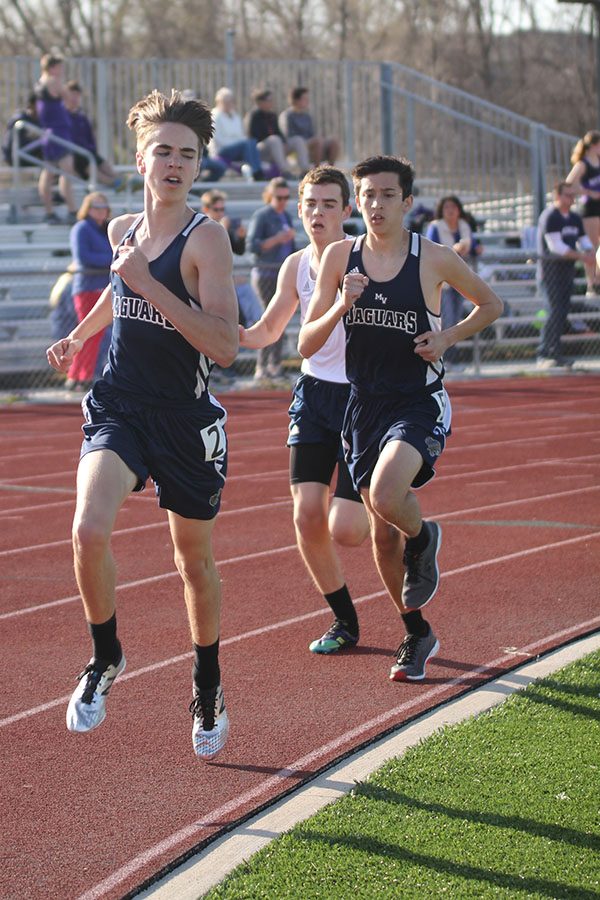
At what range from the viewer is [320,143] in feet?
67.9

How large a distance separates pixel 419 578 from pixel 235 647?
35.9 inches

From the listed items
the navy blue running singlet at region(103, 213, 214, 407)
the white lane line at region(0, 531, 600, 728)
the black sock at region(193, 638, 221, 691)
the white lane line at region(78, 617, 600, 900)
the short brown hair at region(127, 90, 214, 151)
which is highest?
the short brown hair at region(127, 90, 214, 151)

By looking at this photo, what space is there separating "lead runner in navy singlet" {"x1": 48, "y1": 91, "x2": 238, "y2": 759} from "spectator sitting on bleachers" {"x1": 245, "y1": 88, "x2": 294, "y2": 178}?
15672 millimetres

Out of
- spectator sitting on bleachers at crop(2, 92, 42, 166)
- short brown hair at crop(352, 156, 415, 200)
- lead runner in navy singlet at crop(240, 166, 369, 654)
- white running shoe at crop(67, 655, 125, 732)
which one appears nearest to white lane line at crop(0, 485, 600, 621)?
lead runner in navy singlet at crop(240, 166, 369, 654)

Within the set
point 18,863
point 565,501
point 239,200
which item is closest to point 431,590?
point 18,863

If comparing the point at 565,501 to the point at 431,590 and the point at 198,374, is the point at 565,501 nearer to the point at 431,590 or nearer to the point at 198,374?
the point at 431,590

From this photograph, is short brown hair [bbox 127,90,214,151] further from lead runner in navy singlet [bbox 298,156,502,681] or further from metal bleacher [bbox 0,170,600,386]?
metal bleacher [bbox 0,170,600,386]

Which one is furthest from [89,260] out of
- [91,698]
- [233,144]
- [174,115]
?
[91,698]

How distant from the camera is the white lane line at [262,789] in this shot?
3612 millimetres

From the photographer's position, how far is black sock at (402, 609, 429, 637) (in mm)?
5512

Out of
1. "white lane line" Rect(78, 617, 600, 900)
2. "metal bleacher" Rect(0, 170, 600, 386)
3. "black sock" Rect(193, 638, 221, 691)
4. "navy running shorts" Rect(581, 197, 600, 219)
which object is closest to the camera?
"white lane line" Rect(78, 617, 600, 900)

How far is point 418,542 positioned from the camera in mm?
5559

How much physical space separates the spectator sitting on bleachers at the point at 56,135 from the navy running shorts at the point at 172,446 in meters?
15.0

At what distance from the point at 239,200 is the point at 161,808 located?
1751 cm
